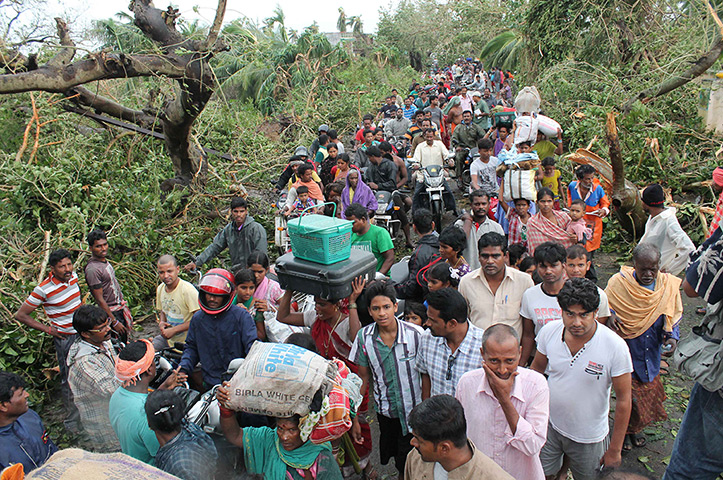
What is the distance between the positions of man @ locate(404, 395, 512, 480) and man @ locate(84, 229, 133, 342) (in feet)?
11.7

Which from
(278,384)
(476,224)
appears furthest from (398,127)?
(278,384)

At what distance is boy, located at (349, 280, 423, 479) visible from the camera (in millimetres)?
3166

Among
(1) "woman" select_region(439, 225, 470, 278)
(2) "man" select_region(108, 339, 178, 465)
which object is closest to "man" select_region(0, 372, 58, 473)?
(2) "man" select_region(108, 339, 178, 465)

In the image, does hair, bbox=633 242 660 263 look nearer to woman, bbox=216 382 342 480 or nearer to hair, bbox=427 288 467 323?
hair, bbox=427 288 467 323

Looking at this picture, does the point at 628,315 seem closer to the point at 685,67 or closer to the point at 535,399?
the point at 535,399

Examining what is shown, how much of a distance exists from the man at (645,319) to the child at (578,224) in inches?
52.4

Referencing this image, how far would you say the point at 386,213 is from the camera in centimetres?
788

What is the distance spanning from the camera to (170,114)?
25.5 ft

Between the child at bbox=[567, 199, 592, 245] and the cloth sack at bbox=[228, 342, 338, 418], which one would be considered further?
the child at bbox=[567, 199, 592, 245]

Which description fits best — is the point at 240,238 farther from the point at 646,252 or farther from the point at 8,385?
the point at 646,252

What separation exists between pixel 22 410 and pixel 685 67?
10175mm

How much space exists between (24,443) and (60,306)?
1.80m

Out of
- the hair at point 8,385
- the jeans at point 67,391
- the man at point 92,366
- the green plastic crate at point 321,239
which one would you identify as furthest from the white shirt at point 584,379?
the jeans at point 67,391

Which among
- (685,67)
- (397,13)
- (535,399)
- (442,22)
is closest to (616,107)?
(685,67)
